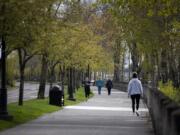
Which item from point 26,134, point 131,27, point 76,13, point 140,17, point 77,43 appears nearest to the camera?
point 26,134

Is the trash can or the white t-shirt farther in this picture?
the trash can

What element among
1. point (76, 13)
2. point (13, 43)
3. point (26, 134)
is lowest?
point (26, 134)

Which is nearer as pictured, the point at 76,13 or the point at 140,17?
the point at 140,17

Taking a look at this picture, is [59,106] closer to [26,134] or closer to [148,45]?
[148,45]

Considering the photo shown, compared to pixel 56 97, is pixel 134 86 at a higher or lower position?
higher

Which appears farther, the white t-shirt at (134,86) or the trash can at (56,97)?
the trash can at (56,97)

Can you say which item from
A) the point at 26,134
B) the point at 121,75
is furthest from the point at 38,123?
the point at 121,75

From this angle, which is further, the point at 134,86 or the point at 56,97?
the point at 56,97

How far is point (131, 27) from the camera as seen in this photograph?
33719 millimetres

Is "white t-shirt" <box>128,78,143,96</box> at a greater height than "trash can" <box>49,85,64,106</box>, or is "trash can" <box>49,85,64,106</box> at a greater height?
"white t-shirt" <box>128,78,143,96</box>

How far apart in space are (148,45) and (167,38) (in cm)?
318

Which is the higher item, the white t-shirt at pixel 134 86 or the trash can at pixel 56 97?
the white t-shirt at pixel 134 86

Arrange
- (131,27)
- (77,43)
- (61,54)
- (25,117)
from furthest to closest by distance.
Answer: (77,43) < (61,54) < (131,27) < (25,117)

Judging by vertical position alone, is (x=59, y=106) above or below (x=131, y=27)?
below
